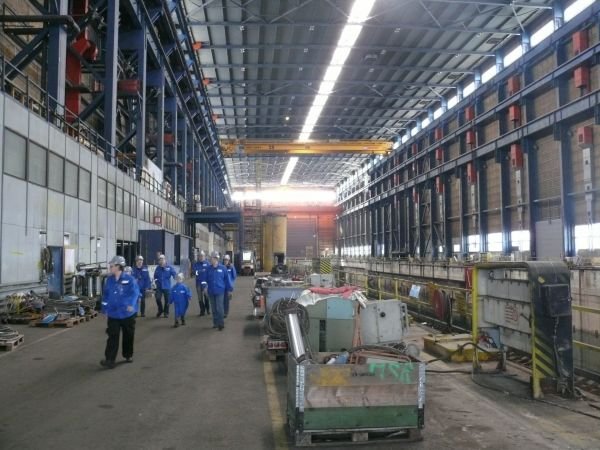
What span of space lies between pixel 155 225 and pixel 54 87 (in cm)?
1127

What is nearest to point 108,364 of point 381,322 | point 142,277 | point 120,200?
point 381,322

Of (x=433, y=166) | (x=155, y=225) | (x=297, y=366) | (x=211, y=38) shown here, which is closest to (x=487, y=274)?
(x=297, y=366)

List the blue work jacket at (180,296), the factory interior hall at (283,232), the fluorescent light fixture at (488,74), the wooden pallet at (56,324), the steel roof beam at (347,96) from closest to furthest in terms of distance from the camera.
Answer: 1. the factory interior hall at (283,232)
2. the wooden pallet at (56,324)
3. the blue work jacket at (180,296)
4. the fluorescent light fixture at (488,74)
5. the steel roof beam at (347,96)

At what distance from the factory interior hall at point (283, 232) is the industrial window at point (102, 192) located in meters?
0.10

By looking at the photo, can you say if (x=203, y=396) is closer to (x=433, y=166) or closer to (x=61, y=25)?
(x=61, y=25)

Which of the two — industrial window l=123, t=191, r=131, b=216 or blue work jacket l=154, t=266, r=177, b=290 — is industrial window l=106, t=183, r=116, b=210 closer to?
industrial window l=123, t=191, r=131, b=216

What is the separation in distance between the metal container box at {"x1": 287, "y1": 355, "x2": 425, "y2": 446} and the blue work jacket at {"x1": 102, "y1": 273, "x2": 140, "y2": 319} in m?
3.97

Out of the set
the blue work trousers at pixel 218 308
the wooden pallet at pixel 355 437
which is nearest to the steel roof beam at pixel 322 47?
the blue work trousers at pixel 218 308

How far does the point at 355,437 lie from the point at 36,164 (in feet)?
38.7

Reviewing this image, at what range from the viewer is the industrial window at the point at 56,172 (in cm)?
1370

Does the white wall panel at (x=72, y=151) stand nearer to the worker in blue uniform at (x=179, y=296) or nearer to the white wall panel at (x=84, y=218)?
the white wall panel at (x=84, y=218)

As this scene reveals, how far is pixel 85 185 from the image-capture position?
639 inches

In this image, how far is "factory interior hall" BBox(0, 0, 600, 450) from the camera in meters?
5.08

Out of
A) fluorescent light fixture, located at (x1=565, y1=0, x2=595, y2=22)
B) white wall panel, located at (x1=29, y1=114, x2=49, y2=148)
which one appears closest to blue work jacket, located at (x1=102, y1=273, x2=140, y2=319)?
white wall panel, located at (x1=29, y1=114, x2=49, y2=148)
